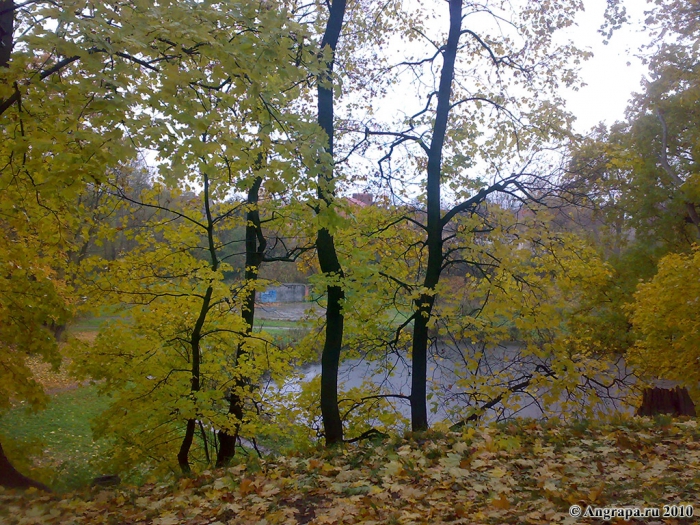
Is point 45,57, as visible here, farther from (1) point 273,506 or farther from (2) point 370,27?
(2) point 370,27

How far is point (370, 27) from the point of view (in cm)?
911

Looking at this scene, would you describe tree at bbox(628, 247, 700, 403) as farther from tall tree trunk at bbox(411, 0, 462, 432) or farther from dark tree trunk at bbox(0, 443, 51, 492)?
dark tree trunk at bbox(0, 443, 51, 492)

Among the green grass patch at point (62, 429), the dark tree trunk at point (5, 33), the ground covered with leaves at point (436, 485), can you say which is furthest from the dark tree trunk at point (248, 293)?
the green grass patch at point (62, 429)

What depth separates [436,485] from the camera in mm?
3914

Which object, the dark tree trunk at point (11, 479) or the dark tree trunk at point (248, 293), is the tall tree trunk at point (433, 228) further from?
the dark tree trunk at point (11, 479)

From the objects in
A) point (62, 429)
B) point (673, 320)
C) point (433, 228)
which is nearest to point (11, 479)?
point (433, 228)

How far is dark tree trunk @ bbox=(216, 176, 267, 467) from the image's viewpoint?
26.8ft

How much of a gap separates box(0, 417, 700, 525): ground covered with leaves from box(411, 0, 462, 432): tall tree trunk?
257cm

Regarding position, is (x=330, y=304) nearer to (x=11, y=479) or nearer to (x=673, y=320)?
(x=11, y=479)

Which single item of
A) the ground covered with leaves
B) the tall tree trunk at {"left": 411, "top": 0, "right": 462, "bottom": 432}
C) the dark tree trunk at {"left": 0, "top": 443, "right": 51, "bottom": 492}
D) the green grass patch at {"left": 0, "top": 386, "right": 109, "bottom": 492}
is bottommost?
the green grass patch at {"left": 0, "top": 386, "right": 109, "bottom": 492}

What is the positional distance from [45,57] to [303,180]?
2.56 m

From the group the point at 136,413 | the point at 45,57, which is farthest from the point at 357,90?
the point at 136,413

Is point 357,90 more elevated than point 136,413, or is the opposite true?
point 357,90

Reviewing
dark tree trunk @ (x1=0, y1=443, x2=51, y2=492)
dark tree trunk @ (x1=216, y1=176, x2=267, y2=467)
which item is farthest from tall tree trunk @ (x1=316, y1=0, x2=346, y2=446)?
dark tree trunk @ (x1=0, y1=443, x2=51, y2=492)
